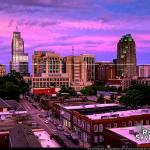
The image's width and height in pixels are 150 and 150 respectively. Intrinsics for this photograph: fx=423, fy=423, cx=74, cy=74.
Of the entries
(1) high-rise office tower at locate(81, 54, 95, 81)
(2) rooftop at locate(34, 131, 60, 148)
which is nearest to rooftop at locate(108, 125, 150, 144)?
(2) rooftop at locate(34, 131, 60, 148)

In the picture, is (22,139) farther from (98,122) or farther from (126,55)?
(126,55)

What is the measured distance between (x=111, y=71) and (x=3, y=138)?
348 feet

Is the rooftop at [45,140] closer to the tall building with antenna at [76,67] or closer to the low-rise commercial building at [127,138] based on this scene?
the low-rise commercial building at [127,138]

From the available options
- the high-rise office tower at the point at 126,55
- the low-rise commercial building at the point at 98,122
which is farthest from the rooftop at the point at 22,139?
the high-rise office tower at the point at 126,55

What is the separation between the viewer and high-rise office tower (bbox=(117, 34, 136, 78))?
13450cm

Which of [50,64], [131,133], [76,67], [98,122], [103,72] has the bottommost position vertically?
[98,122]

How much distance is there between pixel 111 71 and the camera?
418 ft

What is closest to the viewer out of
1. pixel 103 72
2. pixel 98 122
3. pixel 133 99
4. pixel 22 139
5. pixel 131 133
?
pixel 22 139

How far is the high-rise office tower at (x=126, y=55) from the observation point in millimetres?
134500

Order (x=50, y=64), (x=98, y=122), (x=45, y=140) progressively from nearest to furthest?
(x=45, y=140), (x=98, y=122), (x=50, y=64)

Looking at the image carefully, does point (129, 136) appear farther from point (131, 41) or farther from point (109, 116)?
point (131, 41)

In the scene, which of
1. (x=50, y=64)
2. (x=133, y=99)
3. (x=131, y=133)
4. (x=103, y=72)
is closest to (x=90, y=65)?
(x=103, y=72)

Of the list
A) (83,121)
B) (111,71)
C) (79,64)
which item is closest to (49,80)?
(79,64)

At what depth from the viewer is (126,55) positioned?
5482 inches
